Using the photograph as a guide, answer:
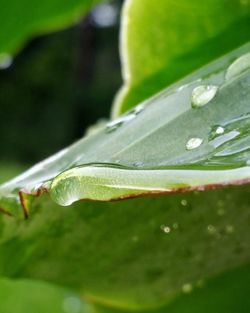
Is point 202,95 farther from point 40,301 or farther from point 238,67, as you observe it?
point 40,301

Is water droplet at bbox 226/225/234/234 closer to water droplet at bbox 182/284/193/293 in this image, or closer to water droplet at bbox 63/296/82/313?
water droplet at bbox 182/284/193/293

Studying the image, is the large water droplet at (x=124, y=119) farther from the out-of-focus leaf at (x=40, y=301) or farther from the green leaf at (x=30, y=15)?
the out-of-focus leaf at (x=40, y=301)

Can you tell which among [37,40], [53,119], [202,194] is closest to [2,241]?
[202,194]

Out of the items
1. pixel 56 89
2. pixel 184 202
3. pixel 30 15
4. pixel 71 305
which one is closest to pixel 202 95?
pixel 184 202

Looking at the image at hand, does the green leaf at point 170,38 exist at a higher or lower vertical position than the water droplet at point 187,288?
higher

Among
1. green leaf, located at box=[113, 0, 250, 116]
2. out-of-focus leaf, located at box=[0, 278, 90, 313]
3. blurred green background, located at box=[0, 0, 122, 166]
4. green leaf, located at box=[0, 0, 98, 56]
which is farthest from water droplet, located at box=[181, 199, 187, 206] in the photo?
blurred green background, located at box=[0, 0, 122, 166]

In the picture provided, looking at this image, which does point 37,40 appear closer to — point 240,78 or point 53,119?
point 53,119

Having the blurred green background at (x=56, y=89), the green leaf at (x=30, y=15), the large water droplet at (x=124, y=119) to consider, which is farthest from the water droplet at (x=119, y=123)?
the blurred green background at (x=56, y=89)

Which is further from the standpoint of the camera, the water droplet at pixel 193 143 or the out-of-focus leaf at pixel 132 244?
the out-of-focus leaf at pixel 132 244
